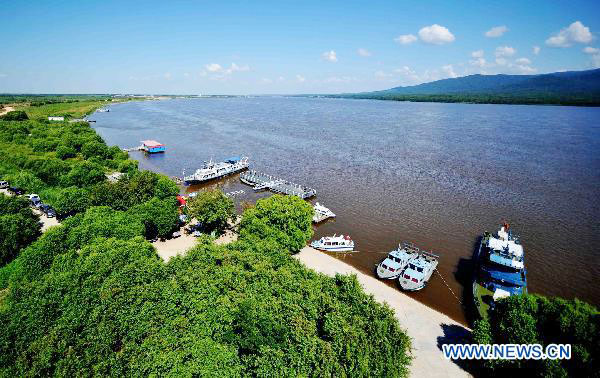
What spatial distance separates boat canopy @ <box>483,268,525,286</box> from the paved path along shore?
6406 mm

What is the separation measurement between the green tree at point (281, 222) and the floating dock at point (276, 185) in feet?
59.4

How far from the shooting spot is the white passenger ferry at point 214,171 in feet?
207

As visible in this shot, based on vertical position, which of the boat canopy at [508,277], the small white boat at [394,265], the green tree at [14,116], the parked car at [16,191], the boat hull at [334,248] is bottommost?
the boat hull at [334,248]

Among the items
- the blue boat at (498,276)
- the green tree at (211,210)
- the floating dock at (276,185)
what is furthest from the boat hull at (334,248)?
the floating dock at (276,185)

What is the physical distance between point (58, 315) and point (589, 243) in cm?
5671

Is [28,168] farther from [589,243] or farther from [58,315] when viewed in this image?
[589,243]

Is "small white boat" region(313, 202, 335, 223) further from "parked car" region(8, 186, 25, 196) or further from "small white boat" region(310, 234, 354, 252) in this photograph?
"parked car" region(8, 186, 25, 196)

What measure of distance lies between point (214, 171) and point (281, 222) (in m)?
37.8

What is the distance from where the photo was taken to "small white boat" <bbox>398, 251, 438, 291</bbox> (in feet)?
96.8

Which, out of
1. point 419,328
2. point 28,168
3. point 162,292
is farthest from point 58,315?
point 28,168

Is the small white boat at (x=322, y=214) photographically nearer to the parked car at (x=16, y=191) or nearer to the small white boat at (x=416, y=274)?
the small white boat at (x=416, y=274)

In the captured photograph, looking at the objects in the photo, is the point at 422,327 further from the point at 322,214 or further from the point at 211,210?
the point at 211,210

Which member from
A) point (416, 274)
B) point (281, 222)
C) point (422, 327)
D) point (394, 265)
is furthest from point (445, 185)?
point (422, 327)

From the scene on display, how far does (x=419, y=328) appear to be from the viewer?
2378 cm
